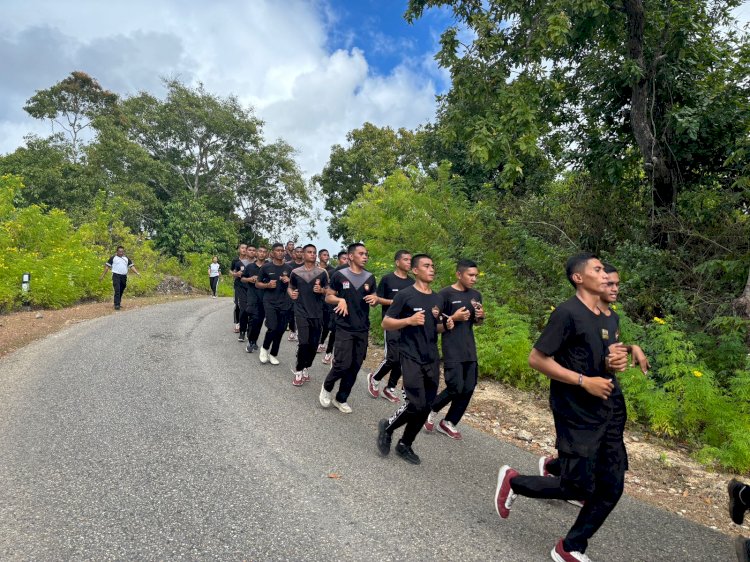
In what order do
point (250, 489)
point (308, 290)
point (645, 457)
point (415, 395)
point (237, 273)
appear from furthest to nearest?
point (237, 273) → point (308, 290) → point (645, 457) → point (415, 395) → point (250, 489)

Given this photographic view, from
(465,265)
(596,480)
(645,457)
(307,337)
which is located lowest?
(645,457)

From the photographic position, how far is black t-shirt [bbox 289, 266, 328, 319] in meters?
7.09

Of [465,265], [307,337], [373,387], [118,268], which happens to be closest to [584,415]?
[465,265]

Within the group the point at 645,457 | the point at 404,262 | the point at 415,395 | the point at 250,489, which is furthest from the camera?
the point at 404,262

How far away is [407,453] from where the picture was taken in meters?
4.61

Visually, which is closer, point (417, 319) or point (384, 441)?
point (417, 319)

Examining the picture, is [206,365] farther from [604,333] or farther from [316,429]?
[604,333]

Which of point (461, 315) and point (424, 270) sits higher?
point (424, 270)

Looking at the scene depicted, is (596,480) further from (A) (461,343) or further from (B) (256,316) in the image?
(B) (256,316)

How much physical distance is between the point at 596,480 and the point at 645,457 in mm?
2843

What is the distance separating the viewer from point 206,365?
7945 mm

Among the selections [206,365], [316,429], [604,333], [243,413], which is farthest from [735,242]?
[206,365]

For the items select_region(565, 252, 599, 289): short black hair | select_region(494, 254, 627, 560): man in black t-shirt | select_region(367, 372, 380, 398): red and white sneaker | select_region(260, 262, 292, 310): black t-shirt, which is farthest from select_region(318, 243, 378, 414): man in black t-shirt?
select_region(494, 254, 627, 560): man in black t-shirt

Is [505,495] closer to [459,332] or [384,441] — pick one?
[384,441]
